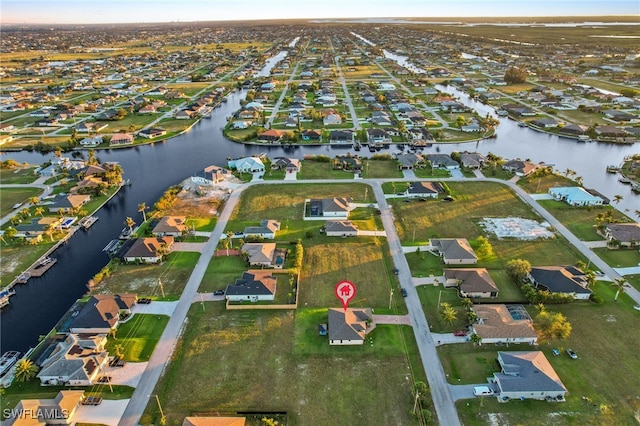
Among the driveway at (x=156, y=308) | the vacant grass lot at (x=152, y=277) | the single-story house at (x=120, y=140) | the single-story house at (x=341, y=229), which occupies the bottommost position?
the driveway at (x=156, y=308)

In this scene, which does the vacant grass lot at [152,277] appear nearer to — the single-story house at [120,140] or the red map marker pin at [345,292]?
the red map marker pin at [345,292]

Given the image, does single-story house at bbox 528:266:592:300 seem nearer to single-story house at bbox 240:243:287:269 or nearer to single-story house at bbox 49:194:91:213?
single-story house at bbox 240:243:287:269

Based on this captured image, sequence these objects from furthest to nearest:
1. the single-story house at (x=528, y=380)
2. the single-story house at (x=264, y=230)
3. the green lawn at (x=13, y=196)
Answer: the green lawn at (x=13, y=196)
the single-story house at (x=264, y=230)
the single-story house at (x=528, y=380)

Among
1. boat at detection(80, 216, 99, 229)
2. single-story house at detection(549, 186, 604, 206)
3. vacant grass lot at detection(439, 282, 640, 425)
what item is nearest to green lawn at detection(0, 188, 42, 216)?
boat at detection(80, 216, 99, 229)

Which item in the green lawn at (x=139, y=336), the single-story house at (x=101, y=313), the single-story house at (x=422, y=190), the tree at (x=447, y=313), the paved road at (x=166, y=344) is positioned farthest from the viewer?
the single-story house at (x=422, y=190)

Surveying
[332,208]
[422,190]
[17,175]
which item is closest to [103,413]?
[332,208]

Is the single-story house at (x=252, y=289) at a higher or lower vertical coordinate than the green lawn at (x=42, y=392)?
higher

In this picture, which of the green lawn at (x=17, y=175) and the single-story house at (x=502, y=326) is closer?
the single-story house at (x=502, y=326)

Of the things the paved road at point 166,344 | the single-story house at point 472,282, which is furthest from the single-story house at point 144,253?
the single-story house at point 472,282
